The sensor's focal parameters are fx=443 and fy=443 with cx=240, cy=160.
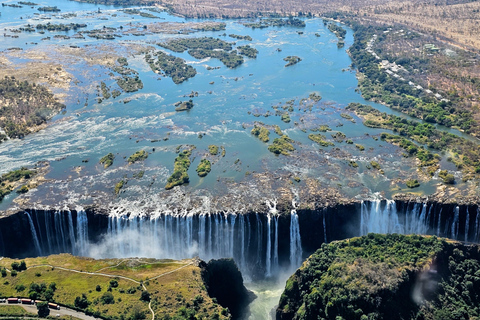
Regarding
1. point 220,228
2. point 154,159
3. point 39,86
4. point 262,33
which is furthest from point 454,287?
point 262,33

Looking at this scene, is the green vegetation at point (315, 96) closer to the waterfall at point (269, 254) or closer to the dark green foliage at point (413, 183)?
the dark green foliage at point (413, 183)

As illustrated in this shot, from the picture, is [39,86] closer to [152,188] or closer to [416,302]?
[152,188]

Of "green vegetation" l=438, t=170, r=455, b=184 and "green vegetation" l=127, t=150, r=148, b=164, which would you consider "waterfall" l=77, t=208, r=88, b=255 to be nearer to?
"green vegetation" l=127, t=150, r=148, b=164

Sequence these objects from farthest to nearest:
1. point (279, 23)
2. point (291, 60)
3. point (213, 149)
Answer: point (279, 23) → point (291, 60) → point (213, 149)

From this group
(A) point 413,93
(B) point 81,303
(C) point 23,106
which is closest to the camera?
(B) point 81,303

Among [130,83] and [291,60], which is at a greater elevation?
[291,60]

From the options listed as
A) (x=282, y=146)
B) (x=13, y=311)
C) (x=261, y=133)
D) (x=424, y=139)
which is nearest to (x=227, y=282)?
(x=13, y=311)

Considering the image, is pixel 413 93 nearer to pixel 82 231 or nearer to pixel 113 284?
pixel 82 231
